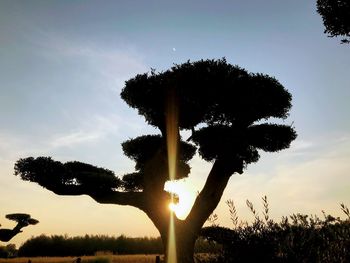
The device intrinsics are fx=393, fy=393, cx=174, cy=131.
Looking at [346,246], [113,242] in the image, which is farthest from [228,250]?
[113,242]

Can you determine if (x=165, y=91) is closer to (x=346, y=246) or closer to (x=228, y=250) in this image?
(x=228, y=250)

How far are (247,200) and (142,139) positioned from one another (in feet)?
42.9

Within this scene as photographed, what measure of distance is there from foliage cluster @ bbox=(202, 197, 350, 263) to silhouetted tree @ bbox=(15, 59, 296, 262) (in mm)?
8978

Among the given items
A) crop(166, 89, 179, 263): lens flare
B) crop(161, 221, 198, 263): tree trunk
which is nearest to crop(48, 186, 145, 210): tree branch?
crop(166, 89, 179, 263): lens flare

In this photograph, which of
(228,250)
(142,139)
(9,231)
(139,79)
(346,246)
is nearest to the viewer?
(346,246)

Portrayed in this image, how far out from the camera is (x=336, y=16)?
40.2ft

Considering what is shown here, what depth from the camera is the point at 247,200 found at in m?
7.67

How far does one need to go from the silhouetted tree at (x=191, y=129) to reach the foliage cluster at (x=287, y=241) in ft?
29.5

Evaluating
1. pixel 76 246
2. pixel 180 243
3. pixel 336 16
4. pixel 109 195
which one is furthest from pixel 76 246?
pixel 336 16

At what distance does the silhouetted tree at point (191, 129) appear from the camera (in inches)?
664

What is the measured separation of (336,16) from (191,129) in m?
8.63

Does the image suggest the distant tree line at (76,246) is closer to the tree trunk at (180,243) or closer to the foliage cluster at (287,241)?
the tree trunk at (180,243)

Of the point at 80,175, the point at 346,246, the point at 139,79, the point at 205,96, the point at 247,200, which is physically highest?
the point at 139,79

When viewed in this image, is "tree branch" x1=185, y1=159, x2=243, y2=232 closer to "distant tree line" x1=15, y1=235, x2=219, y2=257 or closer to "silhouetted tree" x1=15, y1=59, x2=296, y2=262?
"silhouetted tree" x1=15, y1=59, x2=296, y2=262
